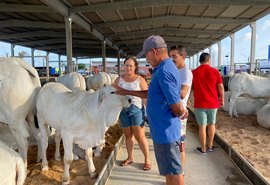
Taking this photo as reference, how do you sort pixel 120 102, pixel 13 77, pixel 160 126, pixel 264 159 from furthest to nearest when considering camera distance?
pixel 264 159 < pixel 13 77 < pixel 120 102 < pixel 160 126

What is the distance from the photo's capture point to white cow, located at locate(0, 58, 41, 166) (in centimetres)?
386

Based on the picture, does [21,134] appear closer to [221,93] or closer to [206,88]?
[206,88]

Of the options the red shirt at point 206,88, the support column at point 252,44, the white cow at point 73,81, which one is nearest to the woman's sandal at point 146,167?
the red shirt at point 206,88

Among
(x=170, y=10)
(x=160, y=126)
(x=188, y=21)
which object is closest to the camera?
(x=160, y=126)

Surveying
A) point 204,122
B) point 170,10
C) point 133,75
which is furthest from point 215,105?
point 170,10

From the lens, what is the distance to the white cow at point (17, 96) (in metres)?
3.86

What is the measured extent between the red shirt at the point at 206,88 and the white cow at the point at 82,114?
6.27ft

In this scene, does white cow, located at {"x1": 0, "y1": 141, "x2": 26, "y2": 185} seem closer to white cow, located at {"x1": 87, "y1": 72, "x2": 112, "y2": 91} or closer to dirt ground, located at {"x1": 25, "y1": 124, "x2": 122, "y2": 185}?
dirt ground, located at {"x1": 25, "y1": 124, "x2": 122, "y2": 185}

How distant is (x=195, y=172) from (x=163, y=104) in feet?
7.08

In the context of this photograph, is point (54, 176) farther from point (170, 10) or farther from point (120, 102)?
point (170, 10)

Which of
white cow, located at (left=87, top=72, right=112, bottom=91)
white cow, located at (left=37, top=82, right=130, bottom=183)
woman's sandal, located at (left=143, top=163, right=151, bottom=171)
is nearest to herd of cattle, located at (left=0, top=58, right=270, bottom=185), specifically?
white cow, located at (left=37, top=82, right=130, bottom=183)

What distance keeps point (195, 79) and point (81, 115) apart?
7.60ft

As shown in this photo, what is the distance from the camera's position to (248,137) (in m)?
6.22

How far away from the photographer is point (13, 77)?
389 cm
